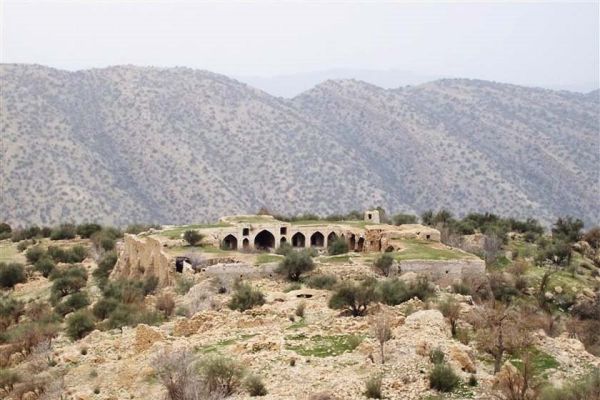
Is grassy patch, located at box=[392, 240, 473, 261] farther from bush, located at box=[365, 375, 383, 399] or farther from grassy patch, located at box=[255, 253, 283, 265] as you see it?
bush, located at box=[365, 375, 383, 399]

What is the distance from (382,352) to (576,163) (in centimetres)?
7740

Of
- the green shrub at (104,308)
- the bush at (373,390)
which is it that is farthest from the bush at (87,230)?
the bush at (373,390)

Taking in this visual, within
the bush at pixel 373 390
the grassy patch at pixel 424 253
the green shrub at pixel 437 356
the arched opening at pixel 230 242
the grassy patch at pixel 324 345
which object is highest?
the green shrub at pixel 437 356

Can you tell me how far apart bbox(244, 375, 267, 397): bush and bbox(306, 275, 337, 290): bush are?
10.7 m

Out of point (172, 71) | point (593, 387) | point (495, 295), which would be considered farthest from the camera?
point (172, 71)

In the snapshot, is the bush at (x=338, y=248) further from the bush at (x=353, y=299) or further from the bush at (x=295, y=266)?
the bush at (x=353, y=299)

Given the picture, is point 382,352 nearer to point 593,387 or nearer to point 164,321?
point 593,387

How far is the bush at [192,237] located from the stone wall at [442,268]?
10.1 metres

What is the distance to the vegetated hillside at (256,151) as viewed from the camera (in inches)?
2876

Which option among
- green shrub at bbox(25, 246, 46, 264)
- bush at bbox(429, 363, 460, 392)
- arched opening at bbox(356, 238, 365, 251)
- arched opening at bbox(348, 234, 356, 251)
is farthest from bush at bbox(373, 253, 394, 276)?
green shrub at bbox(25, 246, 46, 264)

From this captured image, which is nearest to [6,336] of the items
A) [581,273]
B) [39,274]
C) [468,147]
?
→ [39,274]

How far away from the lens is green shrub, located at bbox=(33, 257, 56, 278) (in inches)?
1474

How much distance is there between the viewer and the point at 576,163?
284ft

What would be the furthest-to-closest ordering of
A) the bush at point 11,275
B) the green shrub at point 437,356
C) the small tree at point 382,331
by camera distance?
the bush at point 11,275 → the small tree at point 382,331 → the green shrub at point 437,356
